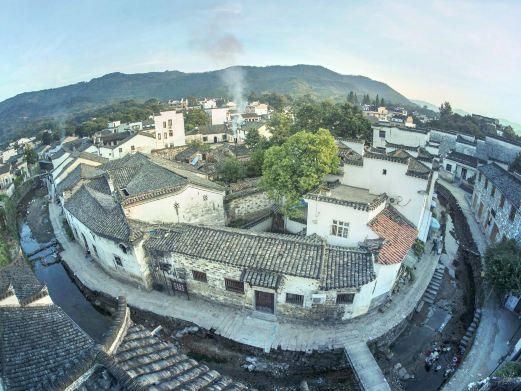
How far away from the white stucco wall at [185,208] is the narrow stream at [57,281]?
6766 mm

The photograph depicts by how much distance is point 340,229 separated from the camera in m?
19.1

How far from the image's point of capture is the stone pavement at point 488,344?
14.6 m

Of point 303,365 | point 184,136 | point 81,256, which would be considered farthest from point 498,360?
point 184,136

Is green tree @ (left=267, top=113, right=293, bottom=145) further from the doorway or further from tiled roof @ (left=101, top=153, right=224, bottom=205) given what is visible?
the doorway

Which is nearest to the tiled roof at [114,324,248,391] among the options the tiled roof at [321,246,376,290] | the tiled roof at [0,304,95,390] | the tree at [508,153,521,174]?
the tiled roof at [0,304,95,390]

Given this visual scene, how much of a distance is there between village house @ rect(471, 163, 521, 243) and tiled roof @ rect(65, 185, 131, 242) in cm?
2472

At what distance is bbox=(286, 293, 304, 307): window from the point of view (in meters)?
16.4

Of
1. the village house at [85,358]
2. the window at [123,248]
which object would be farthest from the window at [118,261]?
the village house at [85,358]

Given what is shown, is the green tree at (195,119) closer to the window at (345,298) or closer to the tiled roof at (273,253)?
the tiled roof at (273,253)

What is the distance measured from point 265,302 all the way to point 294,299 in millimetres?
1737

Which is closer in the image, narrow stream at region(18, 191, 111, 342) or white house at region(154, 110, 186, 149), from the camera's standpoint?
narrow stream at region(18, 191, 111, 342)

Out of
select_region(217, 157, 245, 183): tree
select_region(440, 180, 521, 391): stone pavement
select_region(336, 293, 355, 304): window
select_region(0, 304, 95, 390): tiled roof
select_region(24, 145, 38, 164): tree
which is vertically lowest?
select_region(440, 180, 521, 391): stone pavement

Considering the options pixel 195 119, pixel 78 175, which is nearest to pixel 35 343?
pixel 78 175

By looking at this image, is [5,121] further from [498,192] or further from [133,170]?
[498,192]
